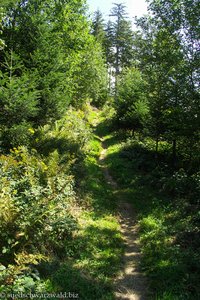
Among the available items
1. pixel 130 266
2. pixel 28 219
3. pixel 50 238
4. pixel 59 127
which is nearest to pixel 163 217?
pixel 130 266

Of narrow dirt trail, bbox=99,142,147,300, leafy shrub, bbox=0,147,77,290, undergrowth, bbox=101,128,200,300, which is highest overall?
leafy shrub, bbox=0,147,77,290

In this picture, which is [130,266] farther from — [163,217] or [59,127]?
[59,127]

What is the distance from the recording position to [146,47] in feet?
55.7

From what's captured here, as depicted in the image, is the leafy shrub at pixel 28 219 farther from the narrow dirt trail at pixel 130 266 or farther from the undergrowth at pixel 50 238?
the narrow dirt trail at pixel 130 266

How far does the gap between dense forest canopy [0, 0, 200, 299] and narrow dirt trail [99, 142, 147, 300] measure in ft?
2.56

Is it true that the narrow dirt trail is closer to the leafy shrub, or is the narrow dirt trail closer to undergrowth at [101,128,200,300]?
undergrowth at [101,128,200,300]

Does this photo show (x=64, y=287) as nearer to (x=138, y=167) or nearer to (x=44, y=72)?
(x=44, y=72)

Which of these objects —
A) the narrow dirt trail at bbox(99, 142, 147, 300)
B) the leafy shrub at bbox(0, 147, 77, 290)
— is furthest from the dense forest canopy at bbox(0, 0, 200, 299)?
the narrow dirt trail at bbox(99, 142, 147, 300)

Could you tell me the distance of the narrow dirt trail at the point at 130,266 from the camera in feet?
21.7

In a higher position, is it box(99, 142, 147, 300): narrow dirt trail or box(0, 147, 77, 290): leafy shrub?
box(0, 147, 77, 290): leafy shrub

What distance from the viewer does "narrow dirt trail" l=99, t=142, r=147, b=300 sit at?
260 inches

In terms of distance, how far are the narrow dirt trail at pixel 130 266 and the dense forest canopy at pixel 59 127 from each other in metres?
0.78

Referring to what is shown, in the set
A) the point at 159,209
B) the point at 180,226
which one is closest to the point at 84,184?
the point at 159,209

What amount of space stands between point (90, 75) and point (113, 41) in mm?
34267
